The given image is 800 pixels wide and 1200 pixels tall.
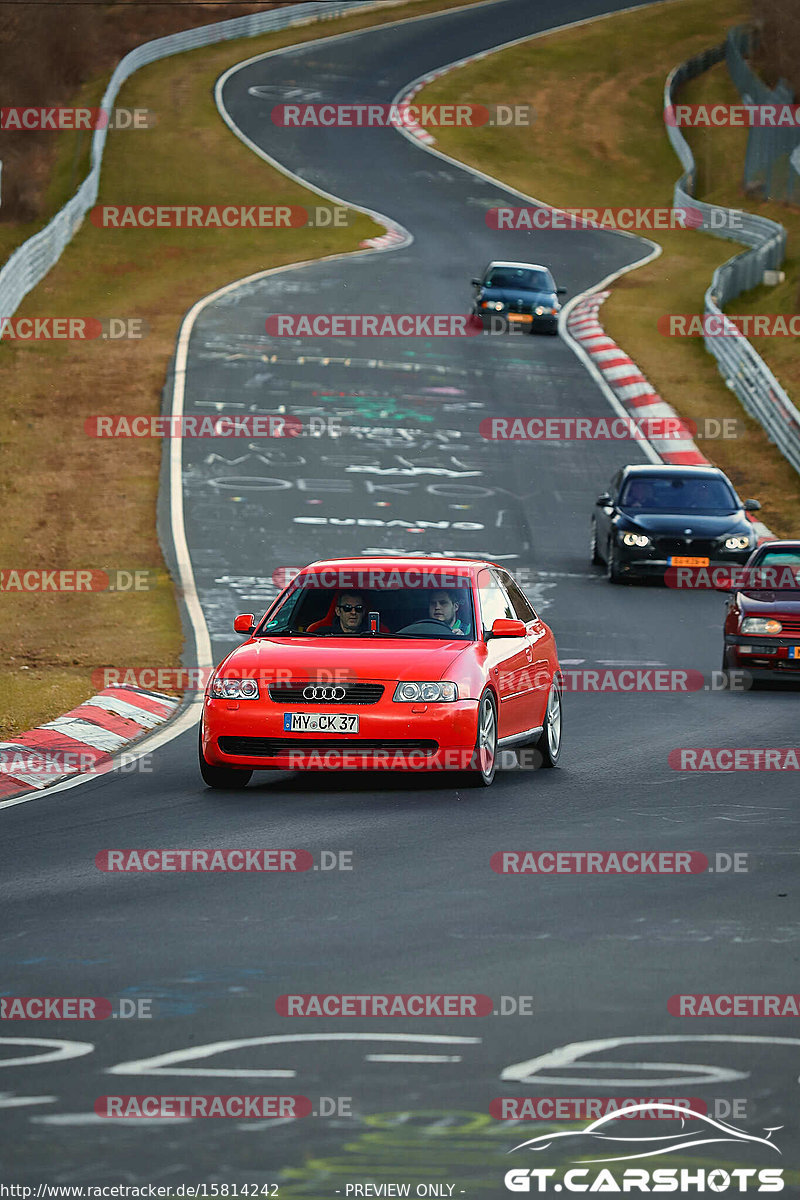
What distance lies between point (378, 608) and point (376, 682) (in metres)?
1.10

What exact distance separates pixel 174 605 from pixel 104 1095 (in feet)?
53.6

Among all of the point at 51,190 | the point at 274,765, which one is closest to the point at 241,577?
the point at 274,765

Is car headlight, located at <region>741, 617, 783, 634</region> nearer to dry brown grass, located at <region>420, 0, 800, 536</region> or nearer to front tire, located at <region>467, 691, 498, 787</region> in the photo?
front tire, located at <region>467, 691, 498, 787</region>

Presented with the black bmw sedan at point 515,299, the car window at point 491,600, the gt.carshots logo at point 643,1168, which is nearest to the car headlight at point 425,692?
the car window at point 491,600

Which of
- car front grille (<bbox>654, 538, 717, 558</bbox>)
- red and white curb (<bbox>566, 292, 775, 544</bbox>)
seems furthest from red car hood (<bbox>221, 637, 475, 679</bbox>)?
red and white curb (<bbox>566, 292, 775, 544</bbox>)

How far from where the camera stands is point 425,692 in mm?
12094

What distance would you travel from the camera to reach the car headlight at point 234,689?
12.2 m

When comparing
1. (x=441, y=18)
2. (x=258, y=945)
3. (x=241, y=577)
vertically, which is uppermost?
(x=441, y=18)

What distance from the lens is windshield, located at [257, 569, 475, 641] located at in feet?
42.3

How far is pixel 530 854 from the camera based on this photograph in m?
10.0

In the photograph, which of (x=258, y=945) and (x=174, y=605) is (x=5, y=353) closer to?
(x=174, y=605)

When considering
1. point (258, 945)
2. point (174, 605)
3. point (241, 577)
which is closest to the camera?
point (258, 945)

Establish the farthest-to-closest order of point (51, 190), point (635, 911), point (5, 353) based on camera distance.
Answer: point (51, 190) → point (5, 353) → point (635, 911)

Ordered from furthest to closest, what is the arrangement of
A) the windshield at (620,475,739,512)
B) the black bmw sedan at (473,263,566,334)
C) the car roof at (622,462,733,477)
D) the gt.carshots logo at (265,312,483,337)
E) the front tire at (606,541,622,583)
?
the black bmw sedan at (473,263,566,334) < the gt.carshots logo at (265,312,483,337) < the car roof at (622,462,733,477) < the windshield at (620,475,739,512) < the front tire at (606,541,622,583)
